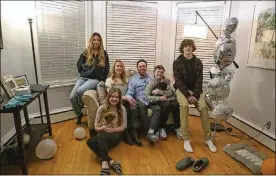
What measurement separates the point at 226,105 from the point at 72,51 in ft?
7.14

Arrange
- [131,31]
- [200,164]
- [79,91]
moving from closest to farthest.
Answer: [200,164], [79,91], [131,31]

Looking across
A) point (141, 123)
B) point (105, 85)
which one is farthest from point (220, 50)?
point (105, 85)

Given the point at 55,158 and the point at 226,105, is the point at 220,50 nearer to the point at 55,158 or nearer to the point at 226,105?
the point at 226,105

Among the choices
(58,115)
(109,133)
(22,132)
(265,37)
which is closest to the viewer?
(265,37)

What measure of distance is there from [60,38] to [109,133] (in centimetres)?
160

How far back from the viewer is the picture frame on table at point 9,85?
175cm

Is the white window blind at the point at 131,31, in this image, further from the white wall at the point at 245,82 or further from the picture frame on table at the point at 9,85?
the picture frame on table at the point at 9,85

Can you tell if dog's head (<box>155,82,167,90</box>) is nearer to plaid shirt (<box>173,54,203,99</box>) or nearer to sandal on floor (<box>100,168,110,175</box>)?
plaid shirt (<box>173,54,203,99</box>)

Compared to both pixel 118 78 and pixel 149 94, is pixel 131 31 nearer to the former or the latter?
pixel 118 78

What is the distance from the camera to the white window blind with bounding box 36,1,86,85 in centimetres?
258

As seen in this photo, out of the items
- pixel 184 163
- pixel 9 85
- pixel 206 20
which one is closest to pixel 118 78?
pixel 9 85

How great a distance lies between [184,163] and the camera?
1820mm

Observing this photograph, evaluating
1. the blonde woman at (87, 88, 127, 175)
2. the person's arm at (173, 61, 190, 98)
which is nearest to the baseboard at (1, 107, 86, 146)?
the blonde woman at (87, 88, 127, 175)

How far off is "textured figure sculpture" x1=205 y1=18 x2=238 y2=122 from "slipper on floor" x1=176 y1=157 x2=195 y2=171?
0.61 meters
